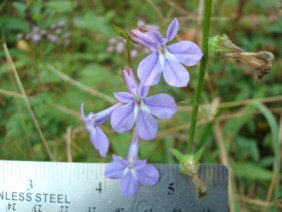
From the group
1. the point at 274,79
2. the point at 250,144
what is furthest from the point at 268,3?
the point at 250,144

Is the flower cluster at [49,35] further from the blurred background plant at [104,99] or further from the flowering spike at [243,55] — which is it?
the flowering spike at [243,55]

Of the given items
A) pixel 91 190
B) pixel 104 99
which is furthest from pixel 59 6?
pixel 91 190

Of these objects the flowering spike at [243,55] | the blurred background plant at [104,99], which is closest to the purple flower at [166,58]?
the flowering spike at [243,55]

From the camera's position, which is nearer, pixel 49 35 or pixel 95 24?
pixel 49 35

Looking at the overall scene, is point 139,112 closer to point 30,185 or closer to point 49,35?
point 30,185

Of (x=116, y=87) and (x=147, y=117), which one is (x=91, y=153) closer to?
(x=116, y=87)

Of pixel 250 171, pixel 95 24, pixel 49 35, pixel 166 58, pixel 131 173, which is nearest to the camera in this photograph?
pixel 166 58

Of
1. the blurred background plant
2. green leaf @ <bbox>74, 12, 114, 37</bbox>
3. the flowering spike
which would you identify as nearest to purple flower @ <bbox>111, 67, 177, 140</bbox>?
the flowering spike
